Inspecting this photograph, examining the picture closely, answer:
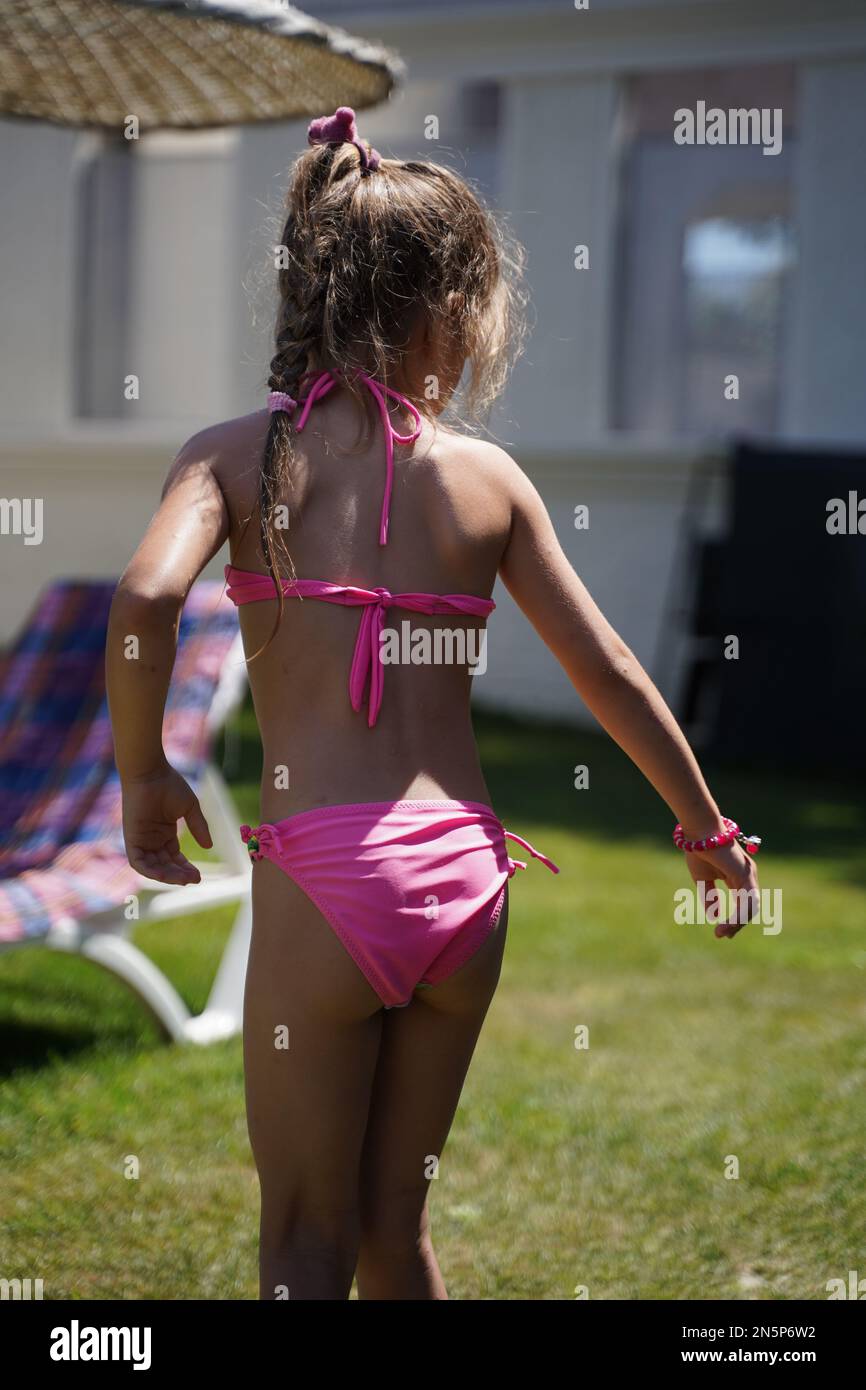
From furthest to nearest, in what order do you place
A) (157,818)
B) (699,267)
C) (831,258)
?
1. (699,267)
2. (831,258)
3. (157,818)

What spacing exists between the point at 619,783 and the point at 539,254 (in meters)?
3.79

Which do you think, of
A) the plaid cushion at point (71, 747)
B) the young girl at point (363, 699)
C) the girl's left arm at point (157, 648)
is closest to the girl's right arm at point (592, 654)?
the young girl at point (363, 699)

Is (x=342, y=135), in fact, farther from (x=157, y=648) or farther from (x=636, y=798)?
(x=636, y=798)

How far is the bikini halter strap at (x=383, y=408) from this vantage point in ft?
6.61

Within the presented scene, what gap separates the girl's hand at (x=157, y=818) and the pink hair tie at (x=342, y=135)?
2.86ft

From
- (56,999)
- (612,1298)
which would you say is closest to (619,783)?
(56,999)

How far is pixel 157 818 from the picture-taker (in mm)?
1957

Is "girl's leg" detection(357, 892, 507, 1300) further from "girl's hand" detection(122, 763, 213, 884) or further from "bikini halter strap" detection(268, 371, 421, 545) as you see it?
"bikini halter strap" detection(268, 371, 421, 545)

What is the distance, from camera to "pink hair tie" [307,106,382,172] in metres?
2.13

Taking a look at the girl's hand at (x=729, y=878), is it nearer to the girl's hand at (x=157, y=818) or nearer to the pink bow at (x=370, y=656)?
the pink bow at (x=370, y=656)

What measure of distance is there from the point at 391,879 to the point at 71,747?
9.96 ft

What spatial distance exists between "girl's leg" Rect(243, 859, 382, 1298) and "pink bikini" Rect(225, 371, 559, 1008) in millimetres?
31

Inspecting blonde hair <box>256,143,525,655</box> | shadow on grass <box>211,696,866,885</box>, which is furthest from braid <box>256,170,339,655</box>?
shadow on grass <box>211,696,866,885</box>

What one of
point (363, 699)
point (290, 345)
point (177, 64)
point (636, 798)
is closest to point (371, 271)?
point (290, 345)
